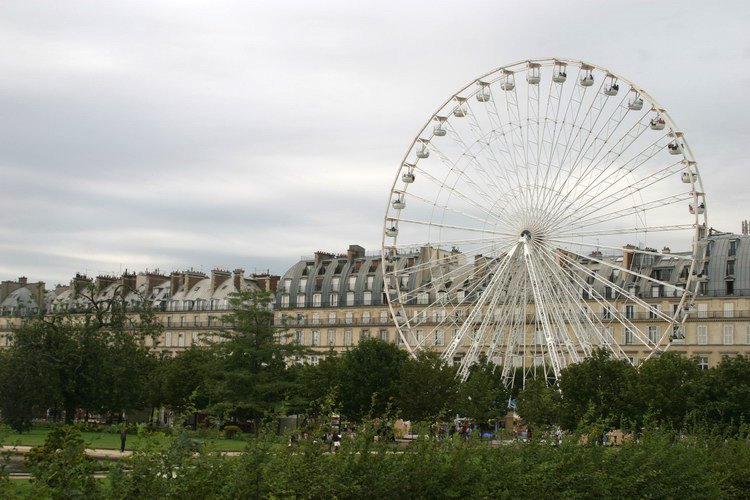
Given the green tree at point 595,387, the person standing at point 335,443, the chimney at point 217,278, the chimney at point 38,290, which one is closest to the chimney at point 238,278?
the chimney at point 217,278

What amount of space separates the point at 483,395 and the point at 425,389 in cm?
649

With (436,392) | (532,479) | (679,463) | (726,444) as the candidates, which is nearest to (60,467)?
(532,479)

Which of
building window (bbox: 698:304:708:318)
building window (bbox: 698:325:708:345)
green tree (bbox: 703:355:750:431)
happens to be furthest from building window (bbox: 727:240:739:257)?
green tree (bbox: 703:355:750:431)

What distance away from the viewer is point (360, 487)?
19031 millimetres

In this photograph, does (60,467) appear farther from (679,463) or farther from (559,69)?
(559,69)

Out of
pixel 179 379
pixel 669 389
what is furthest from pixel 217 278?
pixel 669 389

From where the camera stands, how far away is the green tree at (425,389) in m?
65.5

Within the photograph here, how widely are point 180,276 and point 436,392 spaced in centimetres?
6998

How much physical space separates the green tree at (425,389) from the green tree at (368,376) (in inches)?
51.3

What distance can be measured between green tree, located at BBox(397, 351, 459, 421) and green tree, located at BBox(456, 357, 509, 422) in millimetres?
1295

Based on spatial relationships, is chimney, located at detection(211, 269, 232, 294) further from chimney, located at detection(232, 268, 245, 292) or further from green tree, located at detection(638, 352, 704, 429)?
green tree, located at detection(638, 352, 704, 429)

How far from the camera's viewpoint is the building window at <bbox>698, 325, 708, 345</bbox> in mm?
92750

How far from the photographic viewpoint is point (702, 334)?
9294 centimetres

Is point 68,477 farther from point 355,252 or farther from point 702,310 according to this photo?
point 355,252
